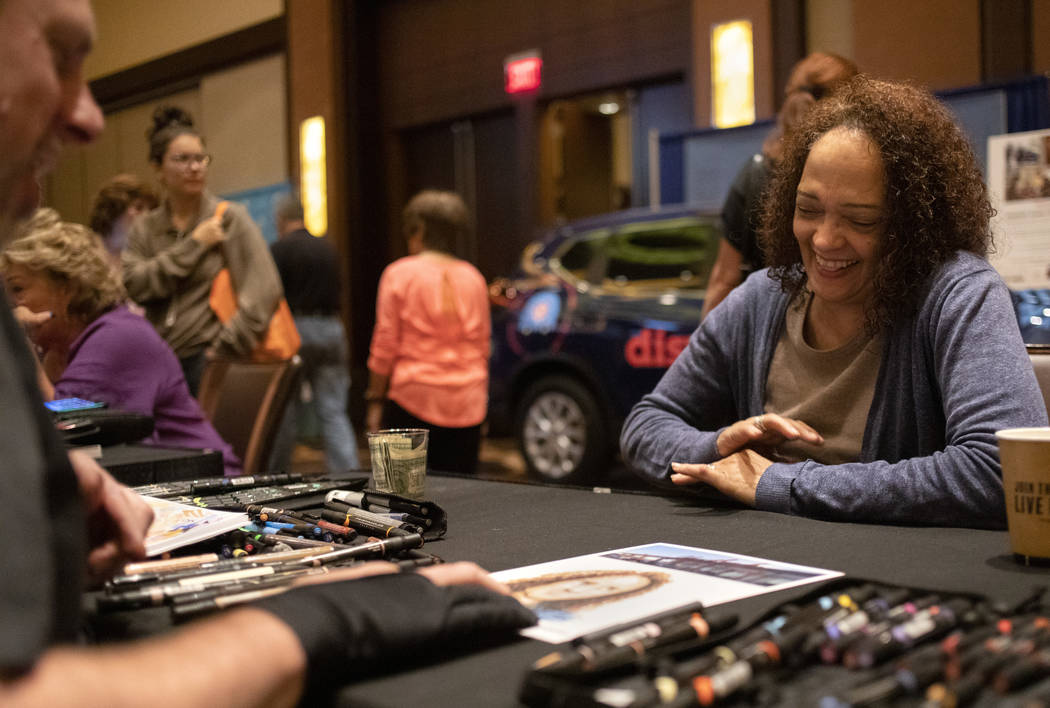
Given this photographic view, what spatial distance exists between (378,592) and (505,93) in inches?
283

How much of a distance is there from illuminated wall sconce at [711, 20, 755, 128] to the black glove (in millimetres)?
5267

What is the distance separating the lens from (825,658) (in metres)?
0.69

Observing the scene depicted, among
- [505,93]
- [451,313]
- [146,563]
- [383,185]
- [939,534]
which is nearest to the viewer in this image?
[146,563]

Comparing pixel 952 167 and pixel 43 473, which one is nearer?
pixel 43 473

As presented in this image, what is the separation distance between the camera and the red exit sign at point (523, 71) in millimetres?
7363

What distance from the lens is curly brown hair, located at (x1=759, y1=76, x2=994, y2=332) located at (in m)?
1.53

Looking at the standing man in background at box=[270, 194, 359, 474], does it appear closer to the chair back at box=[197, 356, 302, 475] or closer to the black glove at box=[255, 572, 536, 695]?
the chair back at box=[197, 356, 302, 475]

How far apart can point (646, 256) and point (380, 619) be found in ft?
14.0

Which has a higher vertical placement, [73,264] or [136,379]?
[73,264]

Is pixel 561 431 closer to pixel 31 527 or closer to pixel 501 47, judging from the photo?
pixel 501 47

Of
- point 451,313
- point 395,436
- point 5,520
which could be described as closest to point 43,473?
point 5,520

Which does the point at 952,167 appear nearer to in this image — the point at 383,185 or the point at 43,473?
the point at 43,473

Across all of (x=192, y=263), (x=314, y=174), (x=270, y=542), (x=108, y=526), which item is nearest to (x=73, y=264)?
(x=192, y=263)

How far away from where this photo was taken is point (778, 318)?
5.66 feet
